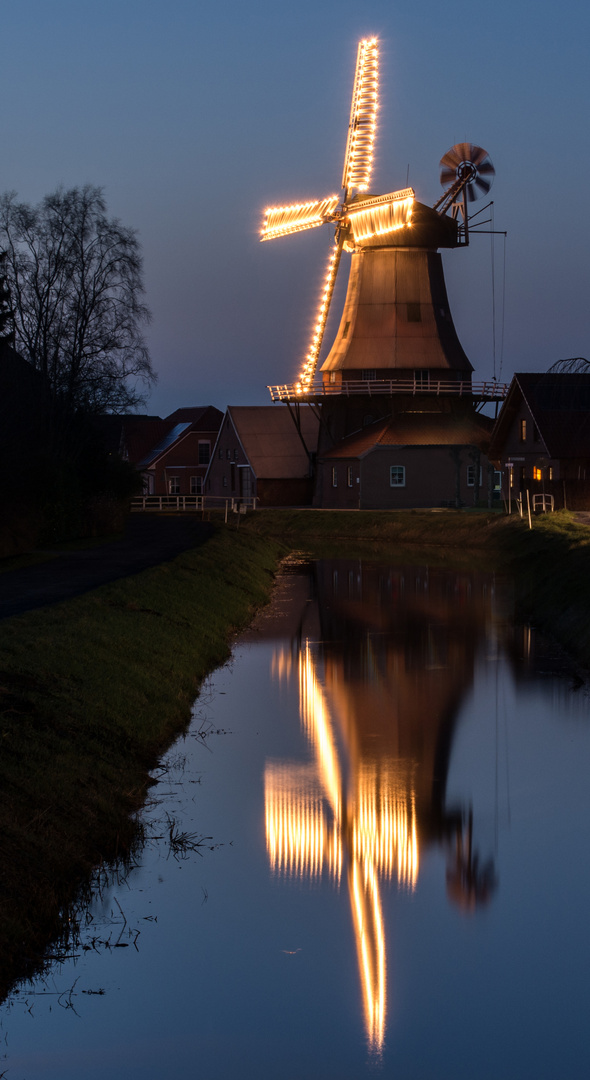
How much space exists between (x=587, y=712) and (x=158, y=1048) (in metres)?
10.6

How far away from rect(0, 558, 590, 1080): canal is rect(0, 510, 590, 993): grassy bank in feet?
1.17

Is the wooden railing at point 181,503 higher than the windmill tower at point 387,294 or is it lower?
lower

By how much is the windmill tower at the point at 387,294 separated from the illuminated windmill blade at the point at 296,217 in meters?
0.12

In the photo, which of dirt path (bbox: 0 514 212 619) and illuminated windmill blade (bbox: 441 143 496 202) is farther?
illuminated windmill blade (bbox: 441 143 496 202)

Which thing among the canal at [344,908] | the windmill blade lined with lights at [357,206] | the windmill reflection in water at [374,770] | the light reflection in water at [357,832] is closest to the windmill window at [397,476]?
the windmill blade lined with lights at [357,206]

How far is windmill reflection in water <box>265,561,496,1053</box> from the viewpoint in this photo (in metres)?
10.3

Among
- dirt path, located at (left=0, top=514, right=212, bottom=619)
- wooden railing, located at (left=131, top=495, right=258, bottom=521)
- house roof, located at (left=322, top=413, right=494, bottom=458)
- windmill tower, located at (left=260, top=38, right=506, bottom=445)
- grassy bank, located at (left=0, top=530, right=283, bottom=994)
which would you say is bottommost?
grassy bank, located at (left=0, top=530, right=283, bottom=994)

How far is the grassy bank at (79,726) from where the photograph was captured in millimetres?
9117

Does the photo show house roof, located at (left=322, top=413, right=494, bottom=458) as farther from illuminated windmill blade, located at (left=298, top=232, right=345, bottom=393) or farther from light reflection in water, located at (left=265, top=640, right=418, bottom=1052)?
light reflection in water, located at (left=265, top=640, right=418, bottom=1052)

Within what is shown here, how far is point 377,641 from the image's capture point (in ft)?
79.6

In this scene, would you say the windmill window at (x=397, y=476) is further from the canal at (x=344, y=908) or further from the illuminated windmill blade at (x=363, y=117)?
the canal at (x=344, y=908)

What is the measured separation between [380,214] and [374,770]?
5209cm

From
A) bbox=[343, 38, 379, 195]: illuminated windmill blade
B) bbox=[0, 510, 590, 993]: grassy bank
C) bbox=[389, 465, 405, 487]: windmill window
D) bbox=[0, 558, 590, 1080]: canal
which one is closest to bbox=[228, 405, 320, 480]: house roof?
bbox=[389, 465, 405, 487]: windmill window

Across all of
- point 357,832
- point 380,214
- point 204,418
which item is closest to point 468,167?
point 380,214
